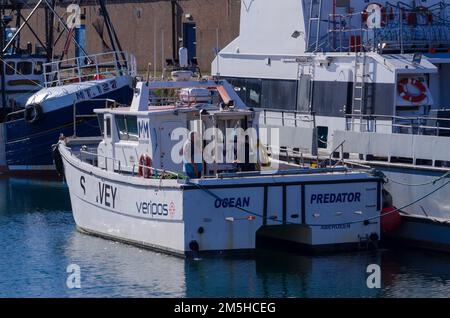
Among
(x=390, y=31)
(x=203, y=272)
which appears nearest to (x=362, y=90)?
(x=390, y=31)

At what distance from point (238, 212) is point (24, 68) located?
19.3 m

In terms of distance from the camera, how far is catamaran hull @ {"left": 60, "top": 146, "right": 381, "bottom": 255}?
21094mm

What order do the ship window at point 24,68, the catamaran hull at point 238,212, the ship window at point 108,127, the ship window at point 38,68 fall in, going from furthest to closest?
the ship window at point 38,68
the ship window at point 24,68
the ship window at point 108,127
the catamaran hull at point 238,212

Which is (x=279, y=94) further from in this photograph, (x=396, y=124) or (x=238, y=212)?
(x=238, y=212)

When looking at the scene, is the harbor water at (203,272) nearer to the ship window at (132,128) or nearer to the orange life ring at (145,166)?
the orange life ring at (145,166)

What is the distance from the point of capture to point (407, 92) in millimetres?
24672

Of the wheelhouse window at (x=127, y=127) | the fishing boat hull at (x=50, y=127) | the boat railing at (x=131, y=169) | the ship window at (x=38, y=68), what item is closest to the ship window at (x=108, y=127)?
the wheelhouse window at (x=127, y=127)

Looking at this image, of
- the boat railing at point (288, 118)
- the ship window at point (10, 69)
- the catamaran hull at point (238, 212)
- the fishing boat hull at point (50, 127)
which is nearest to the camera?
the catamaran hull at point (238, 212)

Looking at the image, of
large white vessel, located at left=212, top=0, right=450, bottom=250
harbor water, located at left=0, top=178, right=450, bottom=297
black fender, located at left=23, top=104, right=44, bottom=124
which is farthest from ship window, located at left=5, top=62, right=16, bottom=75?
harbor water, located at left=0, top=178, right=450, bottom=297

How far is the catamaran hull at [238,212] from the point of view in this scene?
21.1 metres

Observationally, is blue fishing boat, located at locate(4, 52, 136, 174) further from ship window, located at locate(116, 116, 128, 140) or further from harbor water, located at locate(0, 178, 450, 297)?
harbor water, located at locate(0, 178, 450, 297)

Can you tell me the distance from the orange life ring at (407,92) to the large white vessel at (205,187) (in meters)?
3.04
